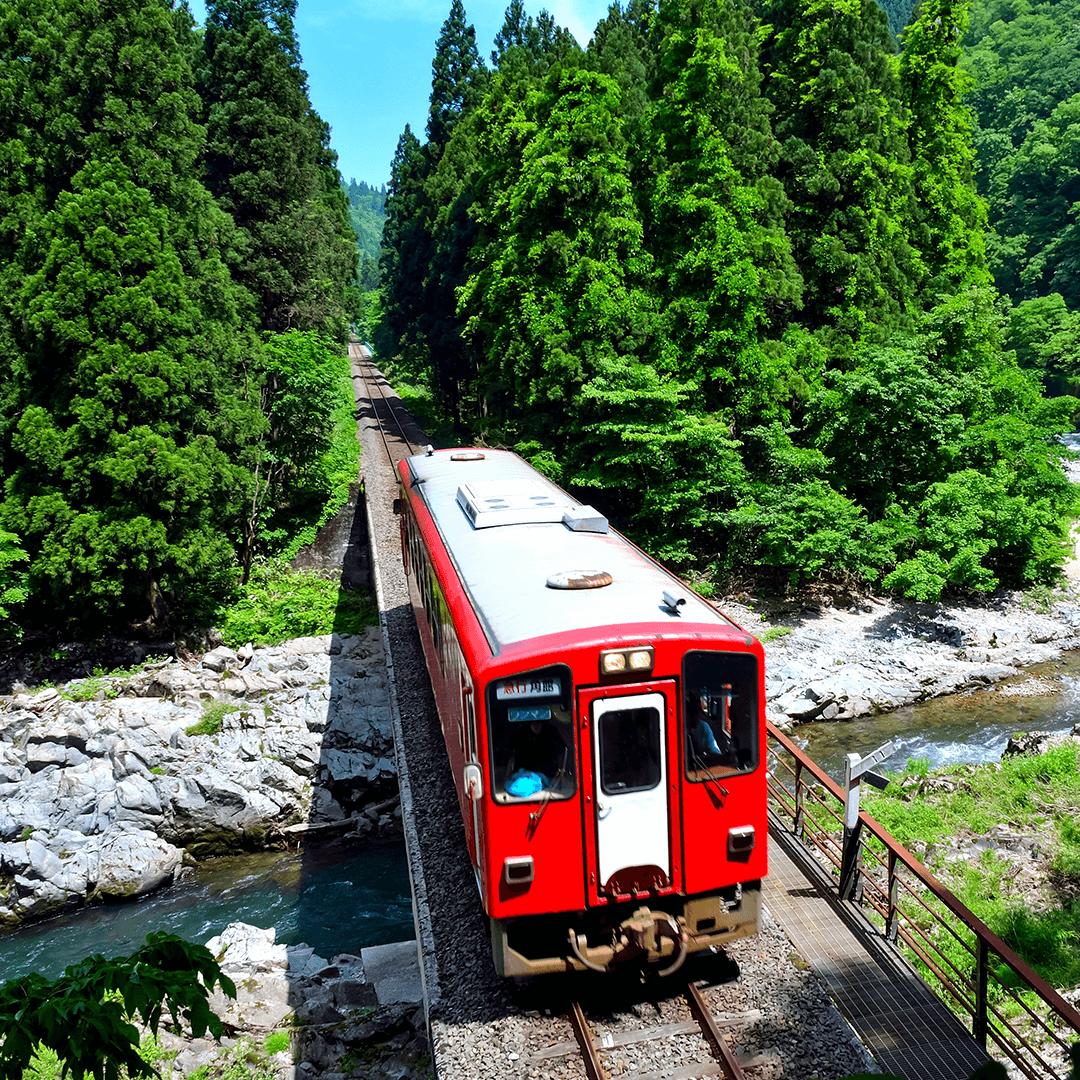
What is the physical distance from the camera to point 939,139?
27.4 metres

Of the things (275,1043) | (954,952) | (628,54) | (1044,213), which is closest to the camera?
(275,1043)

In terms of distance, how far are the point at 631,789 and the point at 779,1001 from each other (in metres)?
2.24

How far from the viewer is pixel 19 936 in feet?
45.9

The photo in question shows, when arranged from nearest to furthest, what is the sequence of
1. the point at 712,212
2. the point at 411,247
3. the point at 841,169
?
the point at 712,212 < the point at 841,169 < the point at 411,247

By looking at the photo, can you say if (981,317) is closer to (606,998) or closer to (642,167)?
(642,167)

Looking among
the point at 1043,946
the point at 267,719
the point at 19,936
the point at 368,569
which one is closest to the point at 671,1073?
the point at 1043,946

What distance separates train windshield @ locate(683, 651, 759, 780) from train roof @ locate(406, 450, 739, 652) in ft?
1.19

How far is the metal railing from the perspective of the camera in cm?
616

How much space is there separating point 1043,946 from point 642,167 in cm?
2119

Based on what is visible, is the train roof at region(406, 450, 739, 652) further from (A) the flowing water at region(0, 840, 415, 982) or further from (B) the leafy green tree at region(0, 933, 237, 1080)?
(A) the flowing water at region(0, 840, 415, 982)

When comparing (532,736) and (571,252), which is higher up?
(571,252)

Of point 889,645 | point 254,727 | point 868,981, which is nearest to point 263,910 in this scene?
point 254,727

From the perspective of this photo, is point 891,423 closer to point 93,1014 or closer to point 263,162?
point 263,162

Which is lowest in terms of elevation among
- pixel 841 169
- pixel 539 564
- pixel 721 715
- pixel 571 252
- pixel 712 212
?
pixel 721 715
